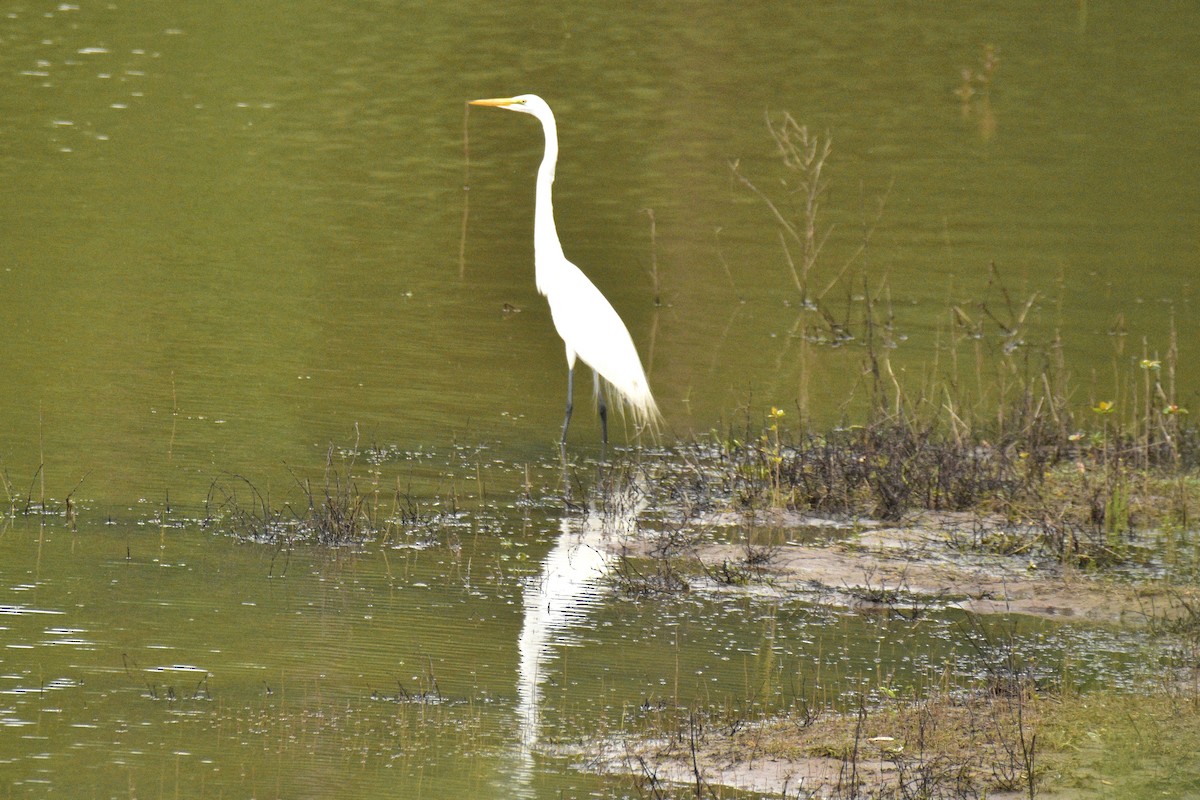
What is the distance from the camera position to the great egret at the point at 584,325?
9.09 m

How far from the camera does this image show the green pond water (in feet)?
17.1

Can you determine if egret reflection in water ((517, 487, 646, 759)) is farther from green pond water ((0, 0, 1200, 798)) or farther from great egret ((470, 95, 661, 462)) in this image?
great egret ((470, 95, 661, 462))

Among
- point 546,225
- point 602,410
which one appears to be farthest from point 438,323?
point 602,410

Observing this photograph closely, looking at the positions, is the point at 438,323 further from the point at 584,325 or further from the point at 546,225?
the point at 584,325

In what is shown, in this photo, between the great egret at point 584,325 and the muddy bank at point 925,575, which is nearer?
the muddy bank at point 925,575

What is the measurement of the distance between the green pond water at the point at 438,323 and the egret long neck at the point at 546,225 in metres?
0.66

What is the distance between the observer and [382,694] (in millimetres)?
5156

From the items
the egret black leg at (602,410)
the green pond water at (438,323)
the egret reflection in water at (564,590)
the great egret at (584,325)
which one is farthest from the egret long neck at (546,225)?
the egret reflection in water at (564,590)

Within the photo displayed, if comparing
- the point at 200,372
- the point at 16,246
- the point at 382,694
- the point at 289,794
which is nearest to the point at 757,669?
the point at 382,694

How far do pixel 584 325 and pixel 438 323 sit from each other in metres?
2.13

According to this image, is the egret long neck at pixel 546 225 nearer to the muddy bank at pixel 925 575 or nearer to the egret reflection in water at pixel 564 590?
the egret reflection in water at pixel 564 590

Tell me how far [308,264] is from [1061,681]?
330 inches

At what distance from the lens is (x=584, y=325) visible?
30.8 ft

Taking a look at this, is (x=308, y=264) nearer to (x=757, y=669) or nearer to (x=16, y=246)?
(x=16, y=246)
